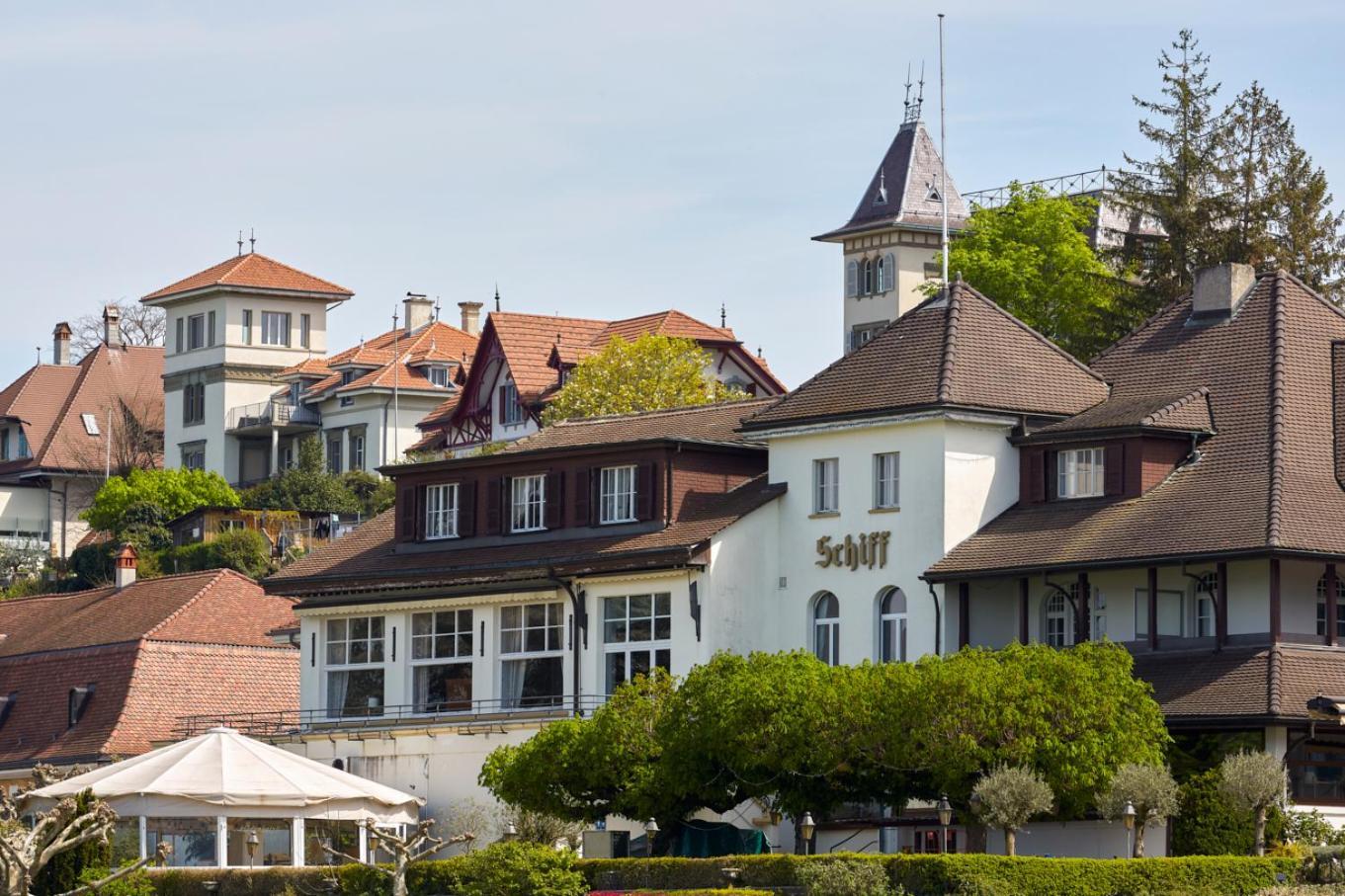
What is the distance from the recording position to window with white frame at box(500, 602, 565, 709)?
190 feet

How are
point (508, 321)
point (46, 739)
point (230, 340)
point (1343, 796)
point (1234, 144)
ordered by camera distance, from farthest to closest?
1. point (230, 340)
2. point (508, 321)
3. point (1234, 144)
4. point (46, 739)
5. point (1343, 796)

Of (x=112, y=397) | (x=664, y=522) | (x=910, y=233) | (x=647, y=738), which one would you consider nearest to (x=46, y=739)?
(x=664, y=522)

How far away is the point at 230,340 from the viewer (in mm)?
114562

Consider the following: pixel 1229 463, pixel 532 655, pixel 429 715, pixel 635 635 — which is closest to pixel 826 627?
pixel 635 635

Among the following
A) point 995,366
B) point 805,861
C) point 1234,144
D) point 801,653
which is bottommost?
point 805,861

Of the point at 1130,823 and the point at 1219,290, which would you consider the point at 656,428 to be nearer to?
the point at 1219,290

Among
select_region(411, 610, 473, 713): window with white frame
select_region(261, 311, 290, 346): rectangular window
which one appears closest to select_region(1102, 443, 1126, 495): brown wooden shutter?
select_region(411, 610, 473, 713): window with white frame

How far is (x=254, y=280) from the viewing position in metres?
116

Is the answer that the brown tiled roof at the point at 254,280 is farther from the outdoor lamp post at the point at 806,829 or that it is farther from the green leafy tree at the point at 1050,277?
the outdoor lamp post at the point at 806,829

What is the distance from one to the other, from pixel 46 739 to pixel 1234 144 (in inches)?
1333

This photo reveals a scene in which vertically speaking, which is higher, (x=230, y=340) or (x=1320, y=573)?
(x=230, y=340)

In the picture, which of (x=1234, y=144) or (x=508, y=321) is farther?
(x=508, y=321)

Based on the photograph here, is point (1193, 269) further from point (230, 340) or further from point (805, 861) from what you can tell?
point (230, 340)

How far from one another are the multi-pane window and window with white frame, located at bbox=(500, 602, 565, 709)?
204 centimetres
